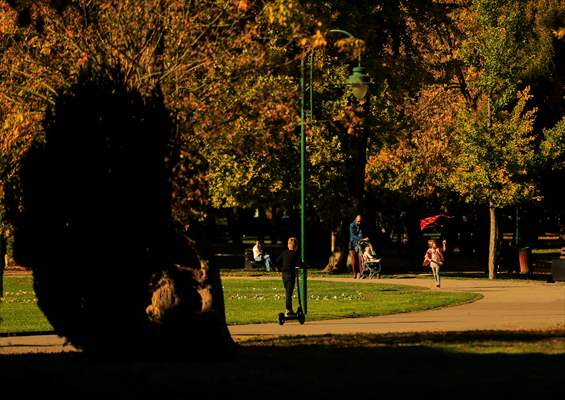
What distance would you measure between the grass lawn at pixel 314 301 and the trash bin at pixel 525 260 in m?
10.2

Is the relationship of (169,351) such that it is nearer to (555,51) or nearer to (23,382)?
(23,382)

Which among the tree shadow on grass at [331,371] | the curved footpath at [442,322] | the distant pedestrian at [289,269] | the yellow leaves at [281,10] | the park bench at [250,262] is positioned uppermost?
the yellow leaves at [281,10]

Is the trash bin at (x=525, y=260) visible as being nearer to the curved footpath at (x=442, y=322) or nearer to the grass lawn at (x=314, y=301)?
the grass lawn at (x=314, y=301)

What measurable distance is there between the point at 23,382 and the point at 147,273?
2.59 metres

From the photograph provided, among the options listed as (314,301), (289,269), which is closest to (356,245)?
(314,301)

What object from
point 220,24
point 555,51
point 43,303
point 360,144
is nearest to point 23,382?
point 43,303

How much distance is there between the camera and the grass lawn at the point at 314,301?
83.4 ft

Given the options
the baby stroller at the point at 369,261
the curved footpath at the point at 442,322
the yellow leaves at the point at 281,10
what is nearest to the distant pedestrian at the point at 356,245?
the baby stroller at the point at 369,261

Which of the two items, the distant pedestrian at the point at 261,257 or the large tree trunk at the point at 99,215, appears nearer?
the large tree trunk at the point at 99,215

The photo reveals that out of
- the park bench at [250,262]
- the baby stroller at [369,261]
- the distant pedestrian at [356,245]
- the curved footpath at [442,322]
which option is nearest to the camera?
the curved footpath at [442,322]

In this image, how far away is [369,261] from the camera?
136ft

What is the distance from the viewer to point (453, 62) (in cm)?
4538

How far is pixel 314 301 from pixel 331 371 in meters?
16.5

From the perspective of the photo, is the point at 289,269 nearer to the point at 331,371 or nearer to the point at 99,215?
the point at 99,215
